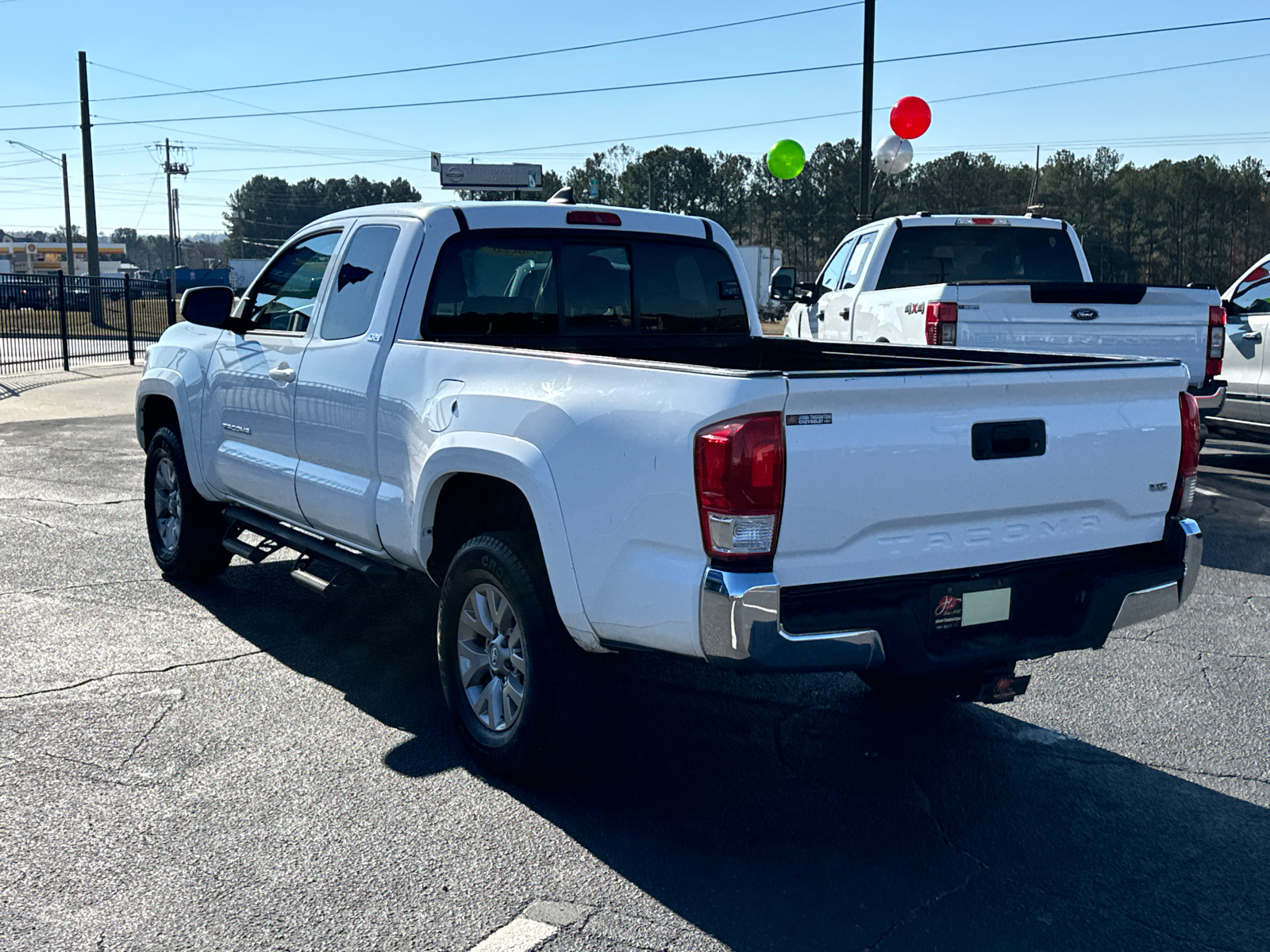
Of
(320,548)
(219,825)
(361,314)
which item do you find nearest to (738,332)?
(361,314)

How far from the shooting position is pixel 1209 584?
7.06 m

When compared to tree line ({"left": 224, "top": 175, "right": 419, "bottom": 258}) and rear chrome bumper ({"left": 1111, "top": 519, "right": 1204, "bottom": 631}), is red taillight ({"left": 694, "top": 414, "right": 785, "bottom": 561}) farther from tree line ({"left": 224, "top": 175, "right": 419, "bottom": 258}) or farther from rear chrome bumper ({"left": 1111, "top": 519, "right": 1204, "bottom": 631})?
tree line ({"left": 224, "top": 175, "right": 419, "bottom": 258})

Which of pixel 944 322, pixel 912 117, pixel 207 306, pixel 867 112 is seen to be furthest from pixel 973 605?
pixel 867 112

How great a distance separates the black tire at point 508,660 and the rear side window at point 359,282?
4.49ft

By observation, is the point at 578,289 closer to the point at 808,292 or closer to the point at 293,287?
the point at 293,287

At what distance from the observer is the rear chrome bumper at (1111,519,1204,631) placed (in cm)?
392

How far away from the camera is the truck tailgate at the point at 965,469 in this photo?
132 inches

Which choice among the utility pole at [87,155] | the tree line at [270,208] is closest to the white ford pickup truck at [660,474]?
the utility pole at [87,155]

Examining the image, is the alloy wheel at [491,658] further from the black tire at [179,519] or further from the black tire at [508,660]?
the black tire at [179,519]

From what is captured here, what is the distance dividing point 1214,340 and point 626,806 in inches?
275

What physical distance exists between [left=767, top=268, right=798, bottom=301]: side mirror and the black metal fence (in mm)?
14976

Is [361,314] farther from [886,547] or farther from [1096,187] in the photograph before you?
[1096,187]

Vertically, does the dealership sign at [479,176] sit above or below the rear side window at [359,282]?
above

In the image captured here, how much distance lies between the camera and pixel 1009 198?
87.6 meters
